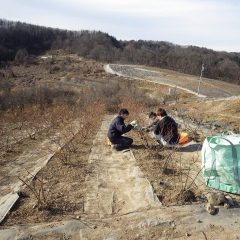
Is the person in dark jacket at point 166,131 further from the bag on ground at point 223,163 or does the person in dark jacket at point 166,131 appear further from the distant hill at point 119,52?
the distant hill at point 119,52

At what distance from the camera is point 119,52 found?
3359 inches

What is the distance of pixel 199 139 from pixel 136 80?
2978 centimetres

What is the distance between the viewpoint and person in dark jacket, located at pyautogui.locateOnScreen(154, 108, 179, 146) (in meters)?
8.62

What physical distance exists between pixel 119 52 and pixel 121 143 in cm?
7781

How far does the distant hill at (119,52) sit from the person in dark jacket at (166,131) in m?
50.2

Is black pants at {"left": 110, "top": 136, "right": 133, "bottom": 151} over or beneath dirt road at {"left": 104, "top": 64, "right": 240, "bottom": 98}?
over

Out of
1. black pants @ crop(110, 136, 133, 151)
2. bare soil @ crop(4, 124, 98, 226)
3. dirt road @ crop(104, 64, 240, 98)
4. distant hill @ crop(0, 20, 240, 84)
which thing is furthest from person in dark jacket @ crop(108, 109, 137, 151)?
distant hill @ crop(0, 20, 240, 84)

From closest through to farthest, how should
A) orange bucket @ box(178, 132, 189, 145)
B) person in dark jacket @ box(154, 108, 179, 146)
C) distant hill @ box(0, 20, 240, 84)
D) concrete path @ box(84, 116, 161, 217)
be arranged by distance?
concrete path @ box(84, 116, 161, 217) < person in dark jacket @ box(154, 108, 179, 146) < orange bucket @ box(178, 132, 189, 145) < distant hill @ box(0, 20, 240, 84)

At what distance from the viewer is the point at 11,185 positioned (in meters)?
6.79

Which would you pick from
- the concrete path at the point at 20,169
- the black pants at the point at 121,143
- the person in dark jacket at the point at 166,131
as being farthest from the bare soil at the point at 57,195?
the person in dark jacket at the point at 166,131

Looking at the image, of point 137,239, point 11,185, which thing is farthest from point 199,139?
point 137,239

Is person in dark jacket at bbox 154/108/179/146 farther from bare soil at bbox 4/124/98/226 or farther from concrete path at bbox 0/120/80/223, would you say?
concrete path at bbox 0/120/80/223

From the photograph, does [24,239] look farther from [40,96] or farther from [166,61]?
[166,61]

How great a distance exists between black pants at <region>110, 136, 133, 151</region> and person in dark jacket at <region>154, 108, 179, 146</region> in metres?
0.64
